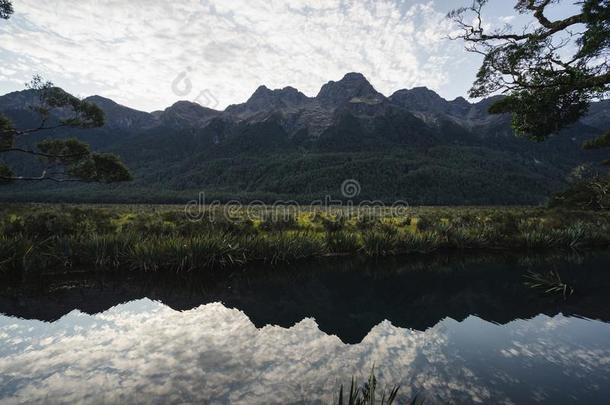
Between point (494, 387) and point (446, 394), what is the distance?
3.11ft

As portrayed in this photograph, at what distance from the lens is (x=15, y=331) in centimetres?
755

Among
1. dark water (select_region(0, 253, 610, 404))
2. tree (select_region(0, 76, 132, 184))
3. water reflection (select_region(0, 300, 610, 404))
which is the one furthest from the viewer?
tree (select_region(0, 76, 132, 184))

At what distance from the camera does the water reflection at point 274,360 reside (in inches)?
210

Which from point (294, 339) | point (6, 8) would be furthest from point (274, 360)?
point (6, 8)

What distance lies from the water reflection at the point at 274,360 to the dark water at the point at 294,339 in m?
0.03

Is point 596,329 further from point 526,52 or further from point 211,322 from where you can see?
point 526,52

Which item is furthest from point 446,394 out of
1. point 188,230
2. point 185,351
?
point 188,230

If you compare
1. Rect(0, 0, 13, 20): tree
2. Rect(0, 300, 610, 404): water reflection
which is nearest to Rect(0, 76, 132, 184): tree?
Rect(0, 0, 13, 20): tree

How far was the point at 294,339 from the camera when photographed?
771 cm

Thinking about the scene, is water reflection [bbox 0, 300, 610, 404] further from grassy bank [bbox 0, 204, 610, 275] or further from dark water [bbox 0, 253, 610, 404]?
grassy bank [bbox 0, 204, 610, 275]

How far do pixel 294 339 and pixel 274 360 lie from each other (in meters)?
1.17

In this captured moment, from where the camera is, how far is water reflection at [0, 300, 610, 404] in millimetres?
5332

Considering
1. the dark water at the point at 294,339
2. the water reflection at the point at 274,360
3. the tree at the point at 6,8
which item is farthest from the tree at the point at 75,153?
the water reflection at the point at 274,360

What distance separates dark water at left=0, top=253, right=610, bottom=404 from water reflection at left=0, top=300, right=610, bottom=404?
0.10ft
